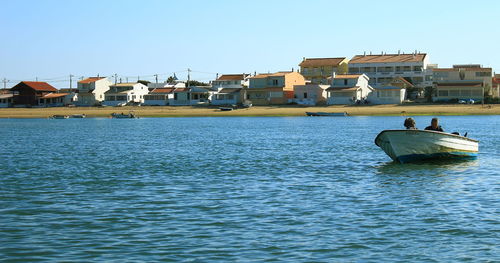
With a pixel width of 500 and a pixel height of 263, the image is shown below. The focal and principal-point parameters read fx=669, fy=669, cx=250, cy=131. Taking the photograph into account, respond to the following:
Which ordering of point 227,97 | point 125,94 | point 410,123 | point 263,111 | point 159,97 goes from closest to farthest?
point 410,123
point 263,111
point 227,97
point 125,94
point 159,97

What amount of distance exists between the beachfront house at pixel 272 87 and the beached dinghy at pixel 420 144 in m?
90.8

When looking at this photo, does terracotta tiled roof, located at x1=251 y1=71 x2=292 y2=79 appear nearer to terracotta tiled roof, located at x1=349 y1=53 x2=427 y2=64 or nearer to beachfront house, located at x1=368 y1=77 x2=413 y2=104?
beachfront house, located at x1=368 y1=77 x2=413 y2=104

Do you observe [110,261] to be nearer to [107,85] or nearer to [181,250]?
[181,250]

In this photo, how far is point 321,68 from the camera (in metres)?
146

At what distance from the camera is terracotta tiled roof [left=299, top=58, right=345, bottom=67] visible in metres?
145

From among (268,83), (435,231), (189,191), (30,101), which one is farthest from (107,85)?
(435,231)

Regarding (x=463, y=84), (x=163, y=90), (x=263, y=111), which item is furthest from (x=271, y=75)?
(x=463, y=84)

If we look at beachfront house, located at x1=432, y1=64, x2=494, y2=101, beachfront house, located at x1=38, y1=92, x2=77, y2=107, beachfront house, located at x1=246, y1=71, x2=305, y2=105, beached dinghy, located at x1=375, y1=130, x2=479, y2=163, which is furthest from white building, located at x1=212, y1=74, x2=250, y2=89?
beached dinghy, located at x1=375, y1=130, x2=479, y2=163

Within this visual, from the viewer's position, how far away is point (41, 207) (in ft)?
72.4

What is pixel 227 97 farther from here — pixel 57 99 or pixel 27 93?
pixel 27 93

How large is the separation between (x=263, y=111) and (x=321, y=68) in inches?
1494

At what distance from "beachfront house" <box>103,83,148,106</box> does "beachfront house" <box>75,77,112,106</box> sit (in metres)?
1.86

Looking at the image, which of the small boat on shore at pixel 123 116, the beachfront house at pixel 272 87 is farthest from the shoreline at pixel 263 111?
the beachfront house at pixel 272 87

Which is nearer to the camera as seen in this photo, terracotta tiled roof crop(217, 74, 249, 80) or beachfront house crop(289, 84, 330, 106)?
beachfront house crop(289, 84, 330, 106)
